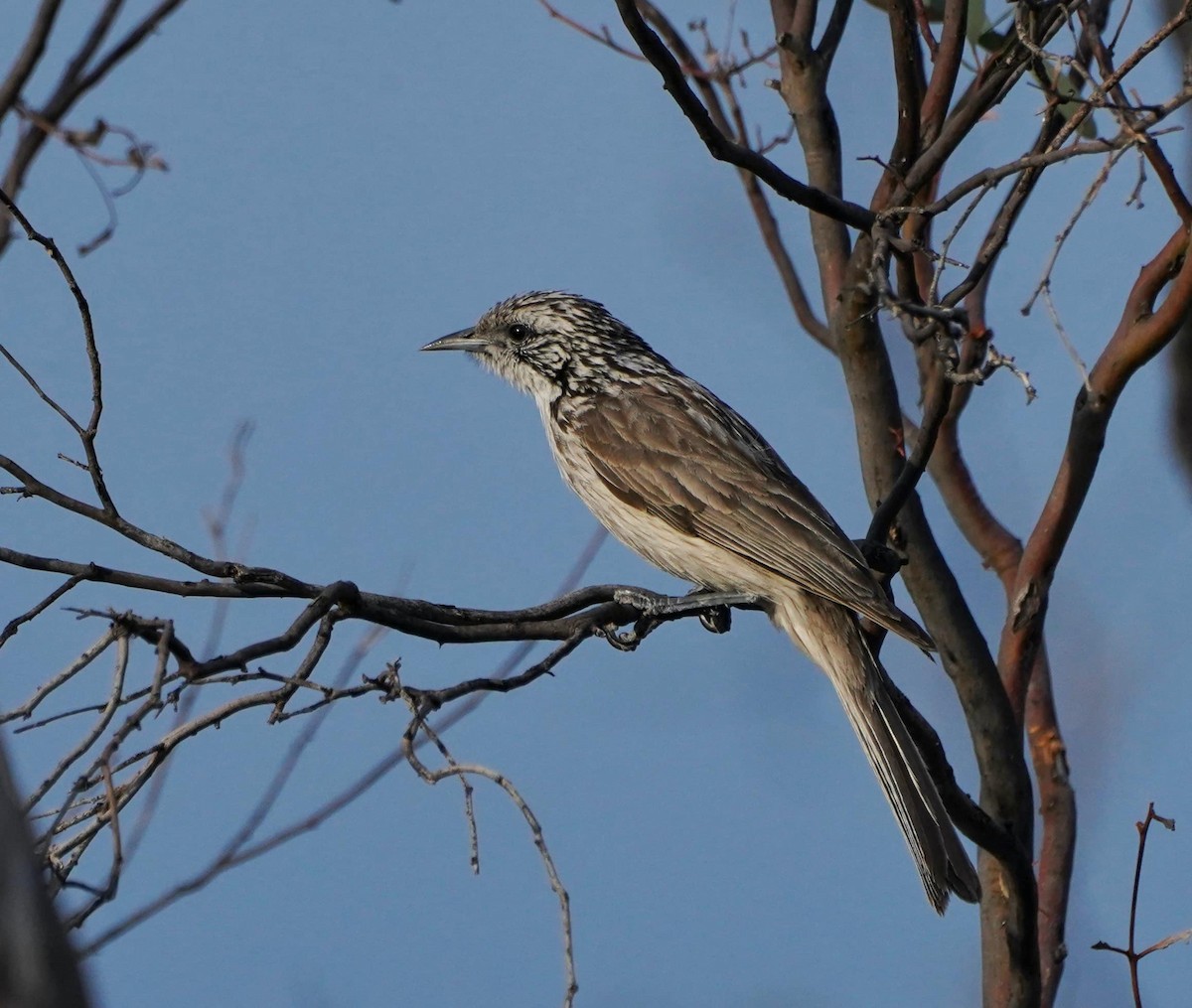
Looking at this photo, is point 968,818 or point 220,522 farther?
point 220,522

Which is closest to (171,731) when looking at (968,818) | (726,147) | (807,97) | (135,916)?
(135,916)

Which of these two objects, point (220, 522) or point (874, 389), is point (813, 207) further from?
point (220, 522)

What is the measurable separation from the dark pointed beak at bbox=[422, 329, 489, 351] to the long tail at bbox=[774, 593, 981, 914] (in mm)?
2126

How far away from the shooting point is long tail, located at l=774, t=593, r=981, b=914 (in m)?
4.87

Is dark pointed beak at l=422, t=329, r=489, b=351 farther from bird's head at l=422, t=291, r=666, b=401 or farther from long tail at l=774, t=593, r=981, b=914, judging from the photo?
long tail at l=774, t=593, r=981, b=914

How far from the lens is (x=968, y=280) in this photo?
12.2 ft

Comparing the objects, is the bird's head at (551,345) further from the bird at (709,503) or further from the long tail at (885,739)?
the long tail at (885,739)

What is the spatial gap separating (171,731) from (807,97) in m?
3.79

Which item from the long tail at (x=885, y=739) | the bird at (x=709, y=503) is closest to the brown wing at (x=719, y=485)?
the bird at (x=709, y=503)

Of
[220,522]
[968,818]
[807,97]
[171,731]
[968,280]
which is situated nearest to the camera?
[171,731]

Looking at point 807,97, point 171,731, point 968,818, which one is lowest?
point 171,731

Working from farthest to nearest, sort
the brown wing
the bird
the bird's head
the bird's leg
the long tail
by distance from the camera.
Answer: the bird's head → the brown wing → the bird → the long tail → the bird's leg

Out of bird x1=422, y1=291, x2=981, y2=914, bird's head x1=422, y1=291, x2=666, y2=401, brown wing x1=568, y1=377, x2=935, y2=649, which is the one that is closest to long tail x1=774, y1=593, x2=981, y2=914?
bird x1=422, y1=291, x2=981, y2=914

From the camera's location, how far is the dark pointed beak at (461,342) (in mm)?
7102
